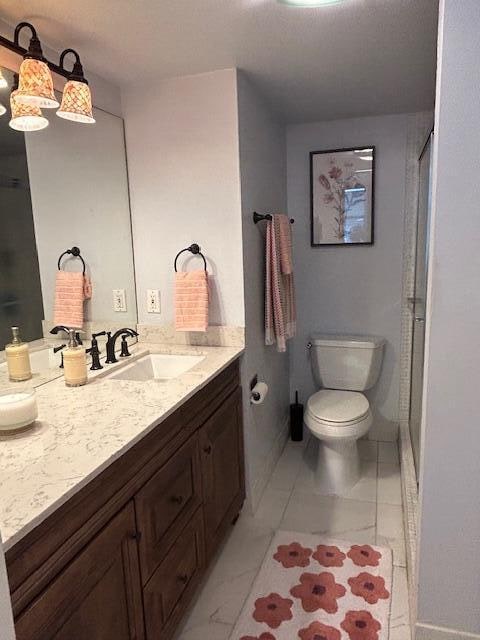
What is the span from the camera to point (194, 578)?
5.56ft

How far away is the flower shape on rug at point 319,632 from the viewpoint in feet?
5.33

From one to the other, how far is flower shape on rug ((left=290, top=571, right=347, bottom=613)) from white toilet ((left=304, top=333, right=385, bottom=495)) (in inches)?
26.0

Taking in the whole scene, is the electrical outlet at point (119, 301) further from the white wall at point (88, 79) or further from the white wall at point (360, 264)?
the white wall at point (360, 264)

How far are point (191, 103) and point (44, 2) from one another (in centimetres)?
78

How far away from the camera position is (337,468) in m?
2.59

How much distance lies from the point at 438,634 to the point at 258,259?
1.72 m

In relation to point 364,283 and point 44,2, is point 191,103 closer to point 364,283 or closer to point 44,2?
point 44,2

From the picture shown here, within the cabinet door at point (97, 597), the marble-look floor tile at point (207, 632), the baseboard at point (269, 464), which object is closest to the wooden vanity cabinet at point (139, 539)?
the cabinet door at point (97, 597)

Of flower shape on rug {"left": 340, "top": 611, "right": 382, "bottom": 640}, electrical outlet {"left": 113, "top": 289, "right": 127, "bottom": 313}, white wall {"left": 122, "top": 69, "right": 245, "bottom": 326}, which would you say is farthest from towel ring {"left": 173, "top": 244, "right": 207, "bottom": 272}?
flower shape on rug {"left": 340, "top": 611, "right": 382, "bottom": 640}

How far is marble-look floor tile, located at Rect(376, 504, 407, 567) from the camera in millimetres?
2035

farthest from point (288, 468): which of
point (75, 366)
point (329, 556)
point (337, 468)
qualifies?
point (75, 366)

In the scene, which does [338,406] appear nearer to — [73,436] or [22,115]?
[73,436]

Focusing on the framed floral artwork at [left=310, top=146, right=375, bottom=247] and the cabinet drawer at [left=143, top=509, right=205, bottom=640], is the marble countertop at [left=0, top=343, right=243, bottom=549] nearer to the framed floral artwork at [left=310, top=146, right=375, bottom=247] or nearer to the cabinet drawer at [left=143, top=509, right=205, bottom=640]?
the cabinet drawer at [left=143, top=509, right=205, bottom=640]

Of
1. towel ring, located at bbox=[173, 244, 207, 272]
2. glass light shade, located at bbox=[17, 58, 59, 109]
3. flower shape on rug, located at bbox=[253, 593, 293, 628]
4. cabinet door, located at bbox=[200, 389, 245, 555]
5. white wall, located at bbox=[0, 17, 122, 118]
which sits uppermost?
white wall, located at bbox=[0, 17, 122, 118]
